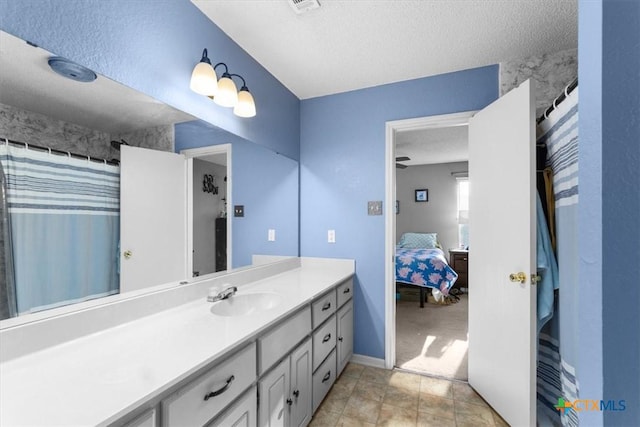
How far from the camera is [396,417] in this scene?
5.82 ft

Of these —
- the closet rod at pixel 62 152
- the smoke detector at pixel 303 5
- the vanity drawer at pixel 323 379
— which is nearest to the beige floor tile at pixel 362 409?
the vanity drawer at pixel 323 379

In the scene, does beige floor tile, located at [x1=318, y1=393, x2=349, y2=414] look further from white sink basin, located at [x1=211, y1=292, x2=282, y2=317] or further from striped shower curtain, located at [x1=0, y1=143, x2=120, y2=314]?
striped shower curtain, located at [x1=0, y1=143, x2=120, y2=314]

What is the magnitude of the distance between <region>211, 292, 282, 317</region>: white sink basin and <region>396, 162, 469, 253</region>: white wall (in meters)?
4.69

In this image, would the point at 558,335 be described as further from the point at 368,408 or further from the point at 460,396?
the point at 368,408

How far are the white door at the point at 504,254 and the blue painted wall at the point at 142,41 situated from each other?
1.64m

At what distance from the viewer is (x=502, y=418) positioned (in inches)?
68.9

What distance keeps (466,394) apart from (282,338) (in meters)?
1.53

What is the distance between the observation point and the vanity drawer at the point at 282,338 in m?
1.23

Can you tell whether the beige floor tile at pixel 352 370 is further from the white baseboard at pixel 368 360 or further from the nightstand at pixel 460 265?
the nightstand at pixel 460 265

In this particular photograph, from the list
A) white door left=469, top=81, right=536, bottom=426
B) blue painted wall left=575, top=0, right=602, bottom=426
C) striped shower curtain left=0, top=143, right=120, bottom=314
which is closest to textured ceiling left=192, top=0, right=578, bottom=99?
white door left=469, top=81, right=536, bottom=426

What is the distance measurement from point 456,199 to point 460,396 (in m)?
4.42

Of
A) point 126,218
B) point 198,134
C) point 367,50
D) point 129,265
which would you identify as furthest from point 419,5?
point 129,265

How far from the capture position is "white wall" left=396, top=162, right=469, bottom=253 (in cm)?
576

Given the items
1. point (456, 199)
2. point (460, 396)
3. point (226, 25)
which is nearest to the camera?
point (226, 25)
